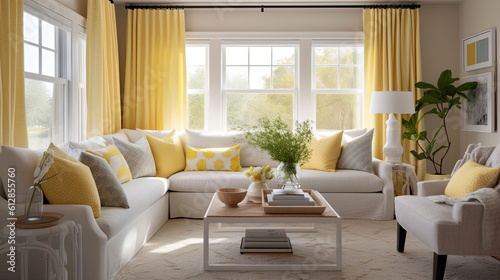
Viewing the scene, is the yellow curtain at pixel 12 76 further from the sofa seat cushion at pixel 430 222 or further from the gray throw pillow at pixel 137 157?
the sofa seat cushion at pixel 430 222

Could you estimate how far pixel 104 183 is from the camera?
2924 mm

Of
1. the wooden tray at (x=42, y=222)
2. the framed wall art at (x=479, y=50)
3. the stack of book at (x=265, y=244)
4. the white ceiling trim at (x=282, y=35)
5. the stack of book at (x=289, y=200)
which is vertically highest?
the white ceiling trim at (x=282, y=35)

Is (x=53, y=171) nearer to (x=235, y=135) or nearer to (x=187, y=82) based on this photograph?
(x=235, y=135)

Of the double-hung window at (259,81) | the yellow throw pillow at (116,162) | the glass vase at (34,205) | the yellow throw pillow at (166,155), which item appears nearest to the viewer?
the glass vase at (34,205)

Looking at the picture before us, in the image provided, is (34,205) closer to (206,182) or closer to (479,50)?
(206,182)

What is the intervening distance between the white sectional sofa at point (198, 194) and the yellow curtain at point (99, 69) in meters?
0.30

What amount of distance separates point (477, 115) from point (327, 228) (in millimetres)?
2567

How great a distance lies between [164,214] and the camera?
420cm

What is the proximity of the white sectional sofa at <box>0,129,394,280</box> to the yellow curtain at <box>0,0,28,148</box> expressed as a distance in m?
0.37

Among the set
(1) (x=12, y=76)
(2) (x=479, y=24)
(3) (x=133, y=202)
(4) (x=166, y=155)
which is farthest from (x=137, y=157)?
(2) (x=479, y=24)

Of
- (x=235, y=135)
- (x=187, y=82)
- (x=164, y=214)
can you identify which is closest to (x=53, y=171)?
(x=164, y=214)

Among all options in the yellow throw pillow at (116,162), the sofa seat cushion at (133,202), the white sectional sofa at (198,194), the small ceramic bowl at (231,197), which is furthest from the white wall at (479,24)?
the yellow throw pillow at (116,162)

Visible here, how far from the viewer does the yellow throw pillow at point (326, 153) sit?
4.57 metres

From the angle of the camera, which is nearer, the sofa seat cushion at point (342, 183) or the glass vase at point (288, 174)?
the glass vase at point (288, 174)
